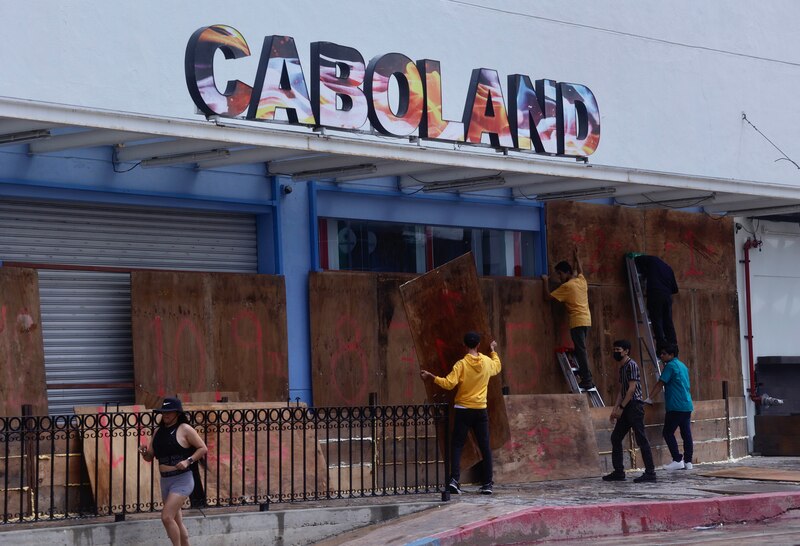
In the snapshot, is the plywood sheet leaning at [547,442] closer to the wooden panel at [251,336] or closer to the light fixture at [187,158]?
the wooden panel at [251,336]

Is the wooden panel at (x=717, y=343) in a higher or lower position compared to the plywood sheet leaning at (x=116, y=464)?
higher

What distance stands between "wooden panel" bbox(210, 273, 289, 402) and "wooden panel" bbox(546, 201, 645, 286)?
4706mm

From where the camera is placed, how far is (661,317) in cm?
2061

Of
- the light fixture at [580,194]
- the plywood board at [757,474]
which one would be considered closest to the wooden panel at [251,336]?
the light fixture at [580,194]

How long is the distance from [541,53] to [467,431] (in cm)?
843

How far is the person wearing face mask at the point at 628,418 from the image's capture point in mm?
16656

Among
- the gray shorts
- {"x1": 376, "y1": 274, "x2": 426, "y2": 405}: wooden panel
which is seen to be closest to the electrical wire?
{"x1": 376, "y1": 274, "x2": 426, "y2": 405}: wooden panel

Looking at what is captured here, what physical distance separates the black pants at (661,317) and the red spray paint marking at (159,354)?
839cm

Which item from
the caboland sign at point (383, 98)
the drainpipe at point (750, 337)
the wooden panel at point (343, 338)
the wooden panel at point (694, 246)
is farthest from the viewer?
the drainpipe at point (750, 337)

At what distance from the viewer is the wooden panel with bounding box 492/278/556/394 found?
63.0 ft

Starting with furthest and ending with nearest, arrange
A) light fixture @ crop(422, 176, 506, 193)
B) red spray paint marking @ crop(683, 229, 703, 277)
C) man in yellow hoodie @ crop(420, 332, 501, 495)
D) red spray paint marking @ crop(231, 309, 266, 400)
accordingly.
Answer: red spray paint marking @ crop(683, 229, 703, 277) < light fixture @ crop(422, 176, 506, 193) < red spray paint marking @ crop(231, 309, 266, 400) < man in yellow hoodie @ crop(420, 332, 501, 495)

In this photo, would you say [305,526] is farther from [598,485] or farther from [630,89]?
[630,89]

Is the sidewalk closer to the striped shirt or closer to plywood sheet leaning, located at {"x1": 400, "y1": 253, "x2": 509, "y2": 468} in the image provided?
the striped shirt

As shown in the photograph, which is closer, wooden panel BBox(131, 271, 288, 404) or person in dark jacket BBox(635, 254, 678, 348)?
wooden panel BBox(131, 271, 288, 404)
